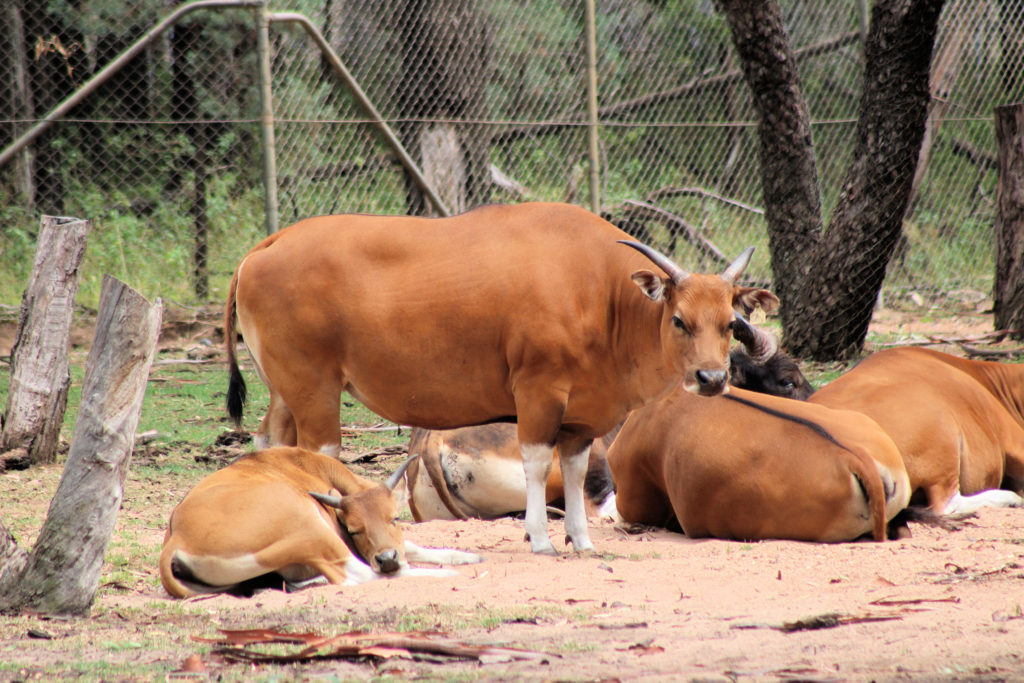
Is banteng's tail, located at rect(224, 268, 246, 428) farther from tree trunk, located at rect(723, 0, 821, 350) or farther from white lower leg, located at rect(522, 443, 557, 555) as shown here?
tree trunk, located at rect(723, 0, 821, 350)

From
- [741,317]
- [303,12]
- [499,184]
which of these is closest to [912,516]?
[741,317]

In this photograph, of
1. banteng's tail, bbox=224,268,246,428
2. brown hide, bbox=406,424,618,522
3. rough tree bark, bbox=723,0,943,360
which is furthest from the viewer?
rough tree bark, bbox=723,0,943,360

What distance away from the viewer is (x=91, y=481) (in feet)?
13.6

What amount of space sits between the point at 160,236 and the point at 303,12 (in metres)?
2.55

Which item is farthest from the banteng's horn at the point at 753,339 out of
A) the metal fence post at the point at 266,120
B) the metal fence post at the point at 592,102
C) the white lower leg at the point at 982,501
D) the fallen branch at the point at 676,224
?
the fallen branch at the point at 676,224

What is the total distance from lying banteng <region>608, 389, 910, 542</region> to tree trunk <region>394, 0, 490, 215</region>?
18.5 ft

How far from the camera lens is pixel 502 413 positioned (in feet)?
18.9

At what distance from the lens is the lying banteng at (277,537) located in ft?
15.1

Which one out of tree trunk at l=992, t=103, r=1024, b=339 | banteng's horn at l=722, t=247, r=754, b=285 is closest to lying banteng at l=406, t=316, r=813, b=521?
banteng's horn at l=722, t=247, r=754, b=285

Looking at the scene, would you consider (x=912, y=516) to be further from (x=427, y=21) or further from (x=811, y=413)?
(x=427, y=21)

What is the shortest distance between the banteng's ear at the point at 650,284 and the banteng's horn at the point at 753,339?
38 centimetres

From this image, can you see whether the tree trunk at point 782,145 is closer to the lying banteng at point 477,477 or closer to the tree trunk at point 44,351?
the lying banteng at point 477,477

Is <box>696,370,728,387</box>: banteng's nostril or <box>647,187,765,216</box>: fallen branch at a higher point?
<box>696,370,728,387</box>: banteng's nostril

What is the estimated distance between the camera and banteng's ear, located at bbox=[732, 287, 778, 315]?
5.36 metres
